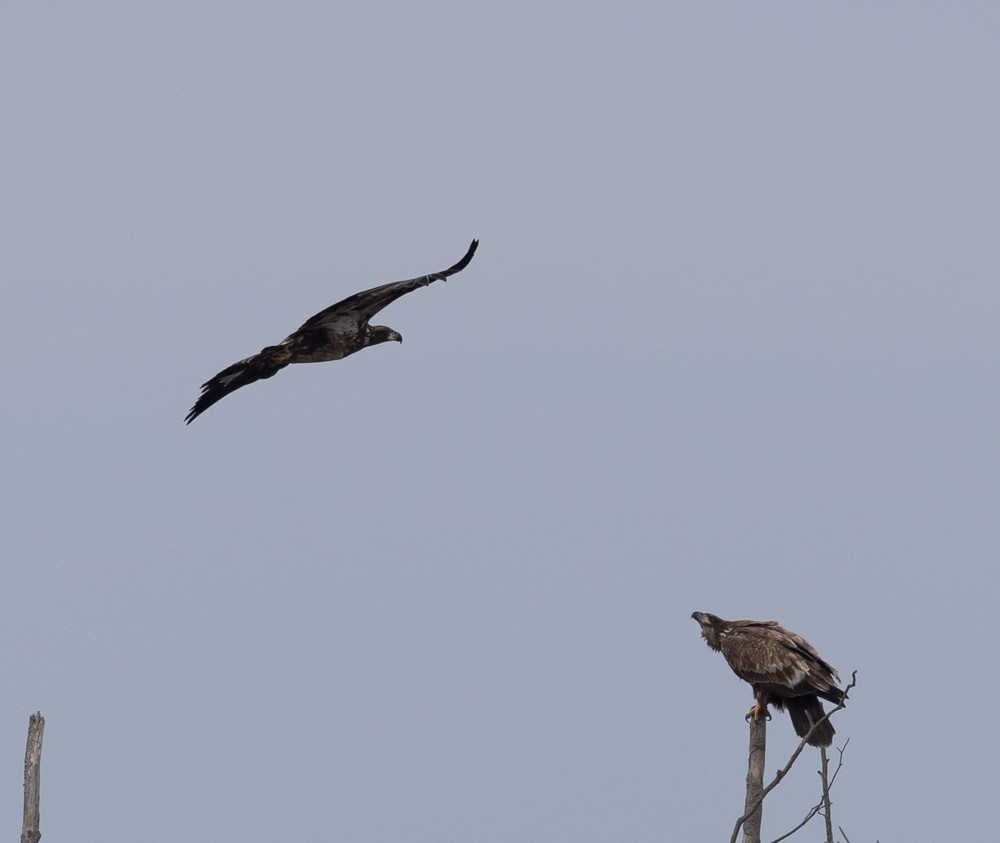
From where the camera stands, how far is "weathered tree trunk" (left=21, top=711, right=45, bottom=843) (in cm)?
1170

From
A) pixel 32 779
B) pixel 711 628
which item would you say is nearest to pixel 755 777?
pixel 711 628

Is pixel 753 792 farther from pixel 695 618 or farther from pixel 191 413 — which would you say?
pixel 191 413

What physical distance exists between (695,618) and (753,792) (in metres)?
3.74

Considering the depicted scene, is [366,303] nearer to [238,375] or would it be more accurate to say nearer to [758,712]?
[238,375]

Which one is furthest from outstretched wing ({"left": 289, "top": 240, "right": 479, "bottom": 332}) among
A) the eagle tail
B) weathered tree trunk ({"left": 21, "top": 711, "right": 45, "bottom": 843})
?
weathered tree trunk ({"left": 21, "top": 711, "right": 45, "bottom": 843})

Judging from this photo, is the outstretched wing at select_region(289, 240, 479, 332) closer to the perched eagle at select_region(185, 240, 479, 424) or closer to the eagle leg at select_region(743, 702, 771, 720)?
the perched eagle at select_region(185, 240, 479, 424)

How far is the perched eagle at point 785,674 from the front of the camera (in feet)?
45.7

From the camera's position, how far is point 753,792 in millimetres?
12398

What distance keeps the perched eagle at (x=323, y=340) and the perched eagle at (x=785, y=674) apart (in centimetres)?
445

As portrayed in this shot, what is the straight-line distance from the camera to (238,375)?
16266mm

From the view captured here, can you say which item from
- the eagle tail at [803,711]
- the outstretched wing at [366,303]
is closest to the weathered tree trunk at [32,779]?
the outstretched wing at [366,303]

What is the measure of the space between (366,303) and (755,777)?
6269 millimetres

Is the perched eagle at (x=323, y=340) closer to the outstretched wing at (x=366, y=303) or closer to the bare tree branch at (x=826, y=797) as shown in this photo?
the outstretched wing at (x=366, y=303)

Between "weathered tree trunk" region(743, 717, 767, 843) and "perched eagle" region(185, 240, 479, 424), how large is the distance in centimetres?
515
